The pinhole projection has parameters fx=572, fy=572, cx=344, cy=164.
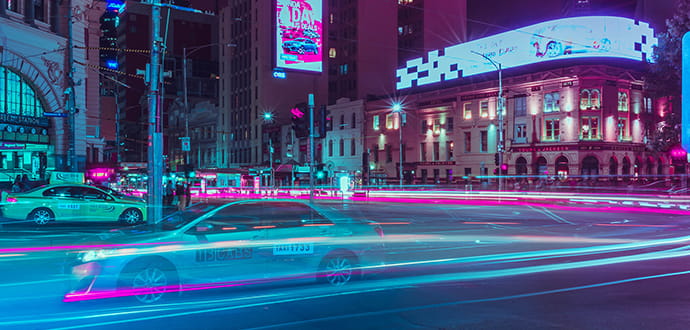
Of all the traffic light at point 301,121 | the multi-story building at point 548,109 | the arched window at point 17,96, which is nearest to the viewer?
the traffic light at point 301,121

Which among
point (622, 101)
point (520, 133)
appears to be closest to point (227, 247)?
→ point (520, 133)

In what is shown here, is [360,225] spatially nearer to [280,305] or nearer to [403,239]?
[280,305]

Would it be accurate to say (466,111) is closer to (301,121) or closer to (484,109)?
(484,109)

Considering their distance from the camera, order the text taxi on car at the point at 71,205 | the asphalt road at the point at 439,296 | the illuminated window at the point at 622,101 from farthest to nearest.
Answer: the illuminated window at the point at 622,101 < the text taxi on car at the point at 71,205 < the asphalt road at the point at 439,296

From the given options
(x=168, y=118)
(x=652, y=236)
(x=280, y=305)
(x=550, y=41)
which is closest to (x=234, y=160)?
(x=168, y=118)

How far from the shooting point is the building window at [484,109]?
57031mm

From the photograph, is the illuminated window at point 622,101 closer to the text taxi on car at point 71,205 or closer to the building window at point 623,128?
the building window at point 623,128

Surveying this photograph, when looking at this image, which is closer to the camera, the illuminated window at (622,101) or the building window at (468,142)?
the illuminated window at (622,101)

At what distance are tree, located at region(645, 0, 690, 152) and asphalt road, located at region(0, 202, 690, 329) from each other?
1835 cm

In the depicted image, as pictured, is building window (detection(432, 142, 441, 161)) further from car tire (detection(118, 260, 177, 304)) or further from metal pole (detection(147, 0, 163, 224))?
car tire (detection(118, 260, 177, 304))

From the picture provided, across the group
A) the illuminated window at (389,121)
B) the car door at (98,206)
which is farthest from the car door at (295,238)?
the illuminated window at (389,121)

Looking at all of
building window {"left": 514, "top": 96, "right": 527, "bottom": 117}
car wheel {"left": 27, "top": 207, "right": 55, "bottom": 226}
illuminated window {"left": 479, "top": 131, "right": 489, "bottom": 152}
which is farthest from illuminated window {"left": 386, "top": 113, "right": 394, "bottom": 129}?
car wheel {"left": 27, "top": 207, "right": 55, "bottom": 226}

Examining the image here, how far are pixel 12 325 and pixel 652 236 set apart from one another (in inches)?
610

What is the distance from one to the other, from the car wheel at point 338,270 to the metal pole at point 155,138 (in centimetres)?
792
